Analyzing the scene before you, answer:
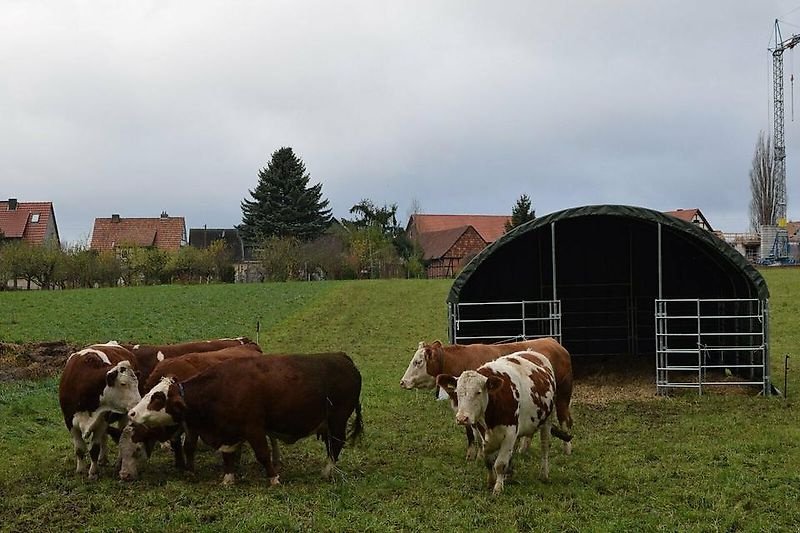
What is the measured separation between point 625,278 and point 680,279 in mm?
1407

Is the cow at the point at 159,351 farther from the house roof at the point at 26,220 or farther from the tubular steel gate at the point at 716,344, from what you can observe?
the house roof at the point at 26,220

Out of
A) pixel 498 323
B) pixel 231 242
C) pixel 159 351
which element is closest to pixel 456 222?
pixel 231 242

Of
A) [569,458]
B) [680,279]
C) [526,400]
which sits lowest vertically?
[569,458]

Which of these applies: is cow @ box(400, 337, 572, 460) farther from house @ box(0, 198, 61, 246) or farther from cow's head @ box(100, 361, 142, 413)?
house @ box(0, 198, 61, 246)

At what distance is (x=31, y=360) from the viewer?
52.5 ft

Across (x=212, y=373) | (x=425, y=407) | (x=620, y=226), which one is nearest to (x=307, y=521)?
(x=212, y=373)

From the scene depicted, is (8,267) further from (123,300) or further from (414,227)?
(414,227)

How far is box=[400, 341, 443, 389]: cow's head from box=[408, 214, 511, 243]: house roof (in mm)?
67674

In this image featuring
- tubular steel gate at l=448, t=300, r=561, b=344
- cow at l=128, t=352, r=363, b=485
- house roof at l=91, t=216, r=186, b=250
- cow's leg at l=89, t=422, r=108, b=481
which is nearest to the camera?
cow at l=128, t=352, r=363, b=485

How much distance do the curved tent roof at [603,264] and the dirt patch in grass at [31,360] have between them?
9.01m

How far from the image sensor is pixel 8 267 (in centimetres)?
4450

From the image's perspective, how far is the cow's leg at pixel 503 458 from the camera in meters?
7.66

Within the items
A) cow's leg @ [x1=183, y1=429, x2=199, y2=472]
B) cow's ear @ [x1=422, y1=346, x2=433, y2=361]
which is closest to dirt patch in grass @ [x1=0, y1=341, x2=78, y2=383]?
cow's leg @ [x1=183, y1=429, x2=199, y2=472]

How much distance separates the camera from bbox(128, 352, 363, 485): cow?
7.89 metres
